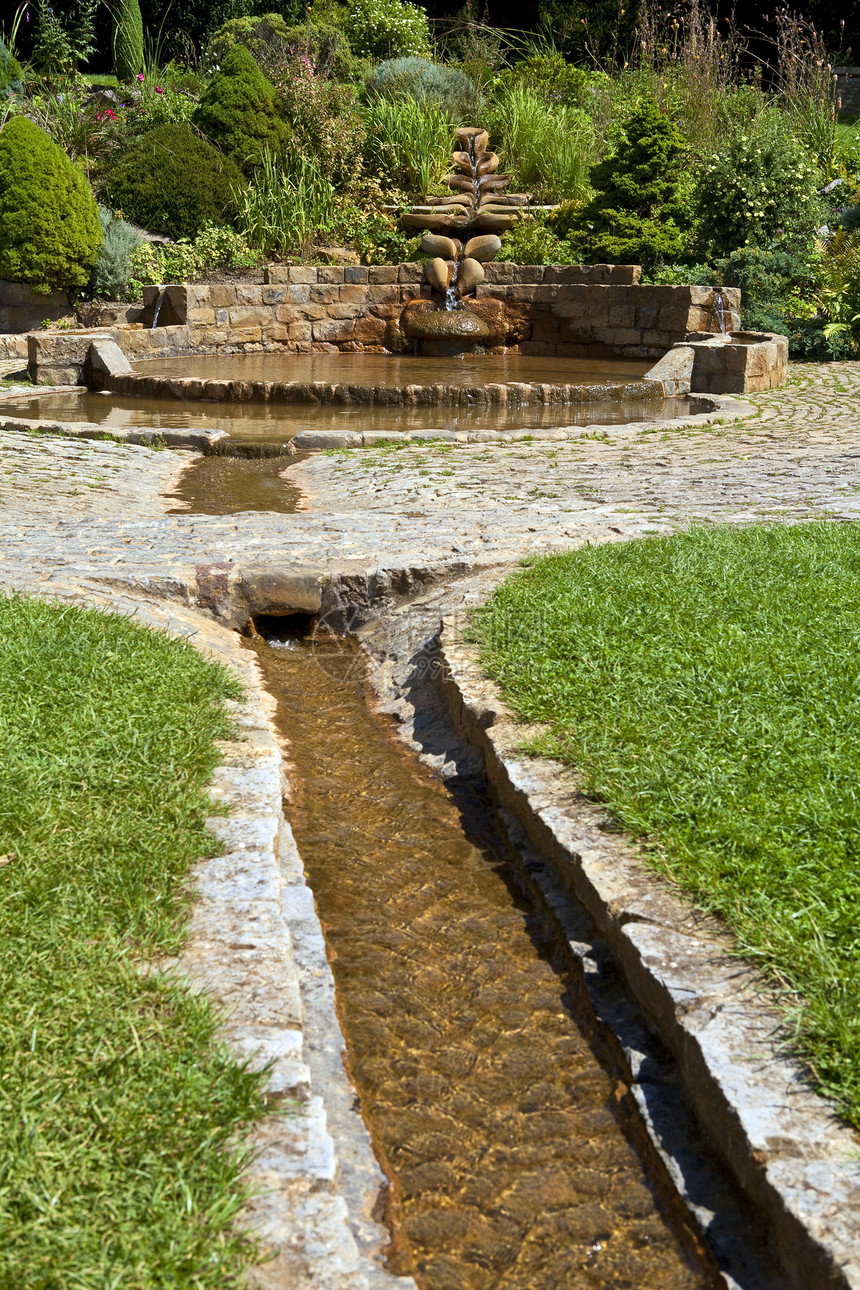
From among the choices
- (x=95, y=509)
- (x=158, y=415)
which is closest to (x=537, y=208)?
(x=158, y=415)

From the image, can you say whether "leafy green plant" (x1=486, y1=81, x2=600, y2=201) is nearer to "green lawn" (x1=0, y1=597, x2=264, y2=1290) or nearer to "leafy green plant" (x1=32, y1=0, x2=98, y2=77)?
"leafy green plant" (x1=32, y1=0, x2=98, y2=77)

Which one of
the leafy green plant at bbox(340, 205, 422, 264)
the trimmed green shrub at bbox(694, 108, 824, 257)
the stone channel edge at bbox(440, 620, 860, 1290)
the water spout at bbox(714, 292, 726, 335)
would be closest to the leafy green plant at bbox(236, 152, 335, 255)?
the leafy green plant at bbox(340, 205, 422, 264)

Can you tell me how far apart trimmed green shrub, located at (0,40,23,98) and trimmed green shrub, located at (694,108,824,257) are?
1150 centimetres

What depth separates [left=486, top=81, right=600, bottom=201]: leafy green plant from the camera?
18219 mm

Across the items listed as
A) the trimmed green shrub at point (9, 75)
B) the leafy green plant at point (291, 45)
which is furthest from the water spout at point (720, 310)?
the trimmed green shrub at point (9, 75)

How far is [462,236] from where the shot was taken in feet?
56.4

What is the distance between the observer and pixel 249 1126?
2023 mm

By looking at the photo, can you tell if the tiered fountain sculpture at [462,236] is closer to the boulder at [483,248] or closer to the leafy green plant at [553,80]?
the boulder at [483,248]

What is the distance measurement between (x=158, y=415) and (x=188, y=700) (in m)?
7.79

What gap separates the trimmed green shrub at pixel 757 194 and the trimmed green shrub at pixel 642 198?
19.2 inches

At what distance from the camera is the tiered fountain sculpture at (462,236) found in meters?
15.3

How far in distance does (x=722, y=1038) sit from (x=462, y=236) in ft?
53.7

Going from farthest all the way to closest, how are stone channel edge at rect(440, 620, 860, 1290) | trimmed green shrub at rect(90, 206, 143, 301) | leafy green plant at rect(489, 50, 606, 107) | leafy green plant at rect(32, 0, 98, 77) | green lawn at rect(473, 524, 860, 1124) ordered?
leafy green plant at rect(489, 50, 606, 107) < leafy green plant at rect(32, 0, 98, 77) < trimmed green shrub at rect(90, 206, 143, 301) < green lawn at rect(473, 524, 860, 1124) < stone channel edge at rect(440, 620, 860, 1290)

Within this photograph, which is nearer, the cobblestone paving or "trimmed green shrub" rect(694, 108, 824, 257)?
the cobblestone paving
